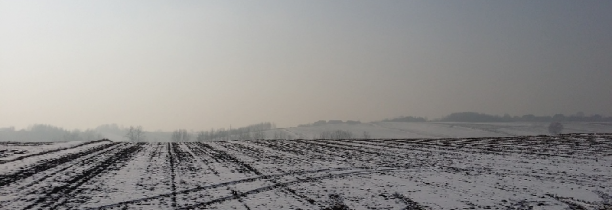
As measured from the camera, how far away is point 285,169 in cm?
1747

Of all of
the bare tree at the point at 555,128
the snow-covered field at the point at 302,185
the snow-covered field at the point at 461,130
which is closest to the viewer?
the snow-covered field at the point at 302,185

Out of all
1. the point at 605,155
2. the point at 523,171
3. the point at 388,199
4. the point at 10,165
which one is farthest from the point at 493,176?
the point at 10,165

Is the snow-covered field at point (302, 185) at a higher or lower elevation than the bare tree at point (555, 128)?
lower

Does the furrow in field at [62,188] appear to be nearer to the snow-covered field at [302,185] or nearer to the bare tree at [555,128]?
the snow-covered field at [302,185]

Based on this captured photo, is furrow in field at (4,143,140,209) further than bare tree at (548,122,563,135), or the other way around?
bare tree at (548,122,563,135)

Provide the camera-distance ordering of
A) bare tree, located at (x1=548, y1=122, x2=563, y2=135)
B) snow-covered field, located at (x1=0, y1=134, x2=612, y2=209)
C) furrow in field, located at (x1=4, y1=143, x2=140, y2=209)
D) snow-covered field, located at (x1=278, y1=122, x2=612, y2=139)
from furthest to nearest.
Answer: bare tree, located at (x1=548, y1=122, x2=563, y2=135) < snow-covered field, located at (x1=278, y1=122, x2=612, y2=139) < snow-covered field, located at (x1=0, y1=134, x2=612, y2=209) < furrow in field, located at (x1=4, y1=143, x2=140, y2=209)

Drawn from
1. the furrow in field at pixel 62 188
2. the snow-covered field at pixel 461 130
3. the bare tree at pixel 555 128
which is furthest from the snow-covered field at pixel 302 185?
the bare tree at pixel 555 128

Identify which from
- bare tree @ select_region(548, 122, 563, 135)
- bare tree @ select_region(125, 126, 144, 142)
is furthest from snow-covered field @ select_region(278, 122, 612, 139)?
bare tree @ select_region(125, 126, 144, 142)

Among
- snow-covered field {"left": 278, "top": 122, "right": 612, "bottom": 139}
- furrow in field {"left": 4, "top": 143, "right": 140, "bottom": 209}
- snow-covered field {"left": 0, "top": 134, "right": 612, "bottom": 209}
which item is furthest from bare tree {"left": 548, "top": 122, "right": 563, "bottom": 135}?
furrow in field {"left": 4, "top": 143, "right": 140, "bottom": 209}

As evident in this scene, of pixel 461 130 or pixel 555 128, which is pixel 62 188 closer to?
pixel 461 130

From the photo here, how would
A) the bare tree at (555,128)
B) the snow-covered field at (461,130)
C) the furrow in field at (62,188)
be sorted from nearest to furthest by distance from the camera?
the furrow in field at (62,188) < the snow-covered field at (461,130) < the bare tree at (555,128)

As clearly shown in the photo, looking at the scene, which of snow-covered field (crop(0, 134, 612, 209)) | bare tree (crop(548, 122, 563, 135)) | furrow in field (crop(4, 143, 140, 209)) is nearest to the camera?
furrow in field (crop(4, 143, 140, 209))

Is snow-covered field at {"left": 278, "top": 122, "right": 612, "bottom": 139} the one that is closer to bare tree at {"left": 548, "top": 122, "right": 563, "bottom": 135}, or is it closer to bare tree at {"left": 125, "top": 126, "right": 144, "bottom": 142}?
bare tree at {"left": 548, "top": 122, "right": 563, "bottom": 135}

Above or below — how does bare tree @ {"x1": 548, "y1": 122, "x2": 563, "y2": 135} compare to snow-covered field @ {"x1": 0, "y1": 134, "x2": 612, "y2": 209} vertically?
above
